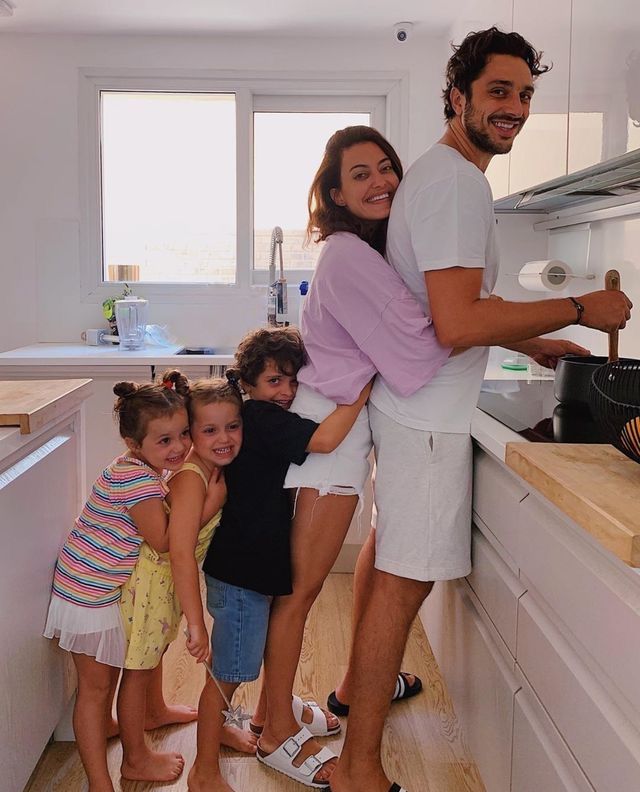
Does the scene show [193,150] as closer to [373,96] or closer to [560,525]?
[373,96]

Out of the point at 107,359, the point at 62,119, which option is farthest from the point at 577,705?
the point at 62,119

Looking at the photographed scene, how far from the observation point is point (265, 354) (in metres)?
1.76

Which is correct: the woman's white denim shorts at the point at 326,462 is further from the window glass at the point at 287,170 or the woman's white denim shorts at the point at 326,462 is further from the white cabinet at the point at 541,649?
the window glass at the point at 287,170

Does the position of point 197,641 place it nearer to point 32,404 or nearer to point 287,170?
point 32,404

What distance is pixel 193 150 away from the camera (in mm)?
3828

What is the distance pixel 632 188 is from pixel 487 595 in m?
1.10

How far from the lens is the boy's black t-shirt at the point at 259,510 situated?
173 centimetres

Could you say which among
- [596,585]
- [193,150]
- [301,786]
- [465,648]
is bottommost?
[301,786]

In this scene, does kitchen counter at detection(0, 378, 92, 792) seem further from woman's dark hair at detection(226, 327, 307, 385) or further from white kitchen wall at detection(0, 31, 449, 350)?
white kitchen wall at detection(0, 31, 449, 350)

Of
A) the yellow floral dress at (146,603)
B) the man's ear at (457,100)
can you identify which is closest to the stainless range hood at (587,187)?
the man's ear at (457,100)

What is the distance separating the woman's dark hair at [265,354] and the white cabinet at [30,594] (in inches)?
16.9

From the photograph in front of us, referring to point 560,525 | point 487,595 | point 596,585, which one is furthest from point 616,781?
point 487,595

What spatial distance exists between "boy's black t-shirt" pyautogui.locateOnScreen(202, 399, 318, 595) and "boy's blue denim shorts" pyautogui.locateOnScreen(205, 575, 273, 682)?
39 millimetres

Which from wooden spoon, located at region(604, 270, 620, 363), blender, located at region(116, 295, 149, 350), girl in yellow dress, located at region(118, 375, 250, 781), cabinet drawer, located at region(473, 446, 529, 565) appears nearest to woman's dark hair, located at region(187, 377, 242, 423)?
girl in yellow dress, located at region(118, 375, 250, 781)
